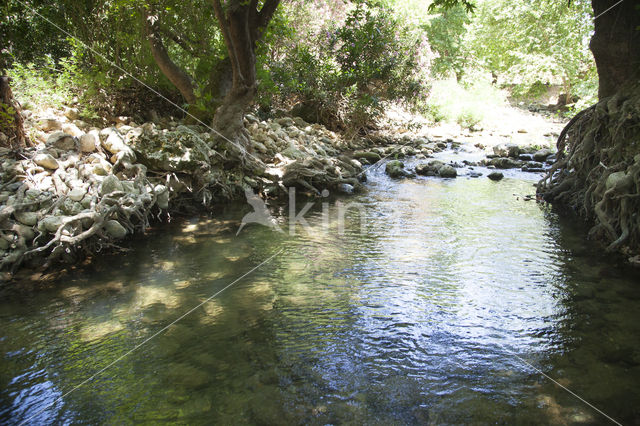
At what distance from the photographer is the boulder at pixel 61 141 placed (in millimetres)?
6897

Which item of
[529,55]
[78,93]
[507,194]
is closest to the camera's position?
[78,93]

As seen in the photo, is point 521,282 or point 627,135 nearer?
point 521,282

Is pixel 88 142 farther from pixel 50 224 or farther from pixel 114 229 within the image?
pixel 50 224

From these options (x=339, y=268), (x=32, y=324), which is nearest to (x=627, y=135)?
(x=339, y=268)

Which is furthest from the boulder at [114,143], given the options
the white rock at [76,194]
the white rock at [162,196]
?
the white rock at [76,194]

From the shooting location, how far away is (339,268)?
5465mm

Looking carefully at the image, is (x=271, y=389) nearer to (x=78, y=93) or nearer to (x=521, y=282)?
(x=521, y=282)

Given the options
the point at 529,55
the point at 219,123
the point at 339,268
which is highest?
the point at 529,55

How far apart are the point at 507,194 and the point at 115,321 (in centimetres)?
869

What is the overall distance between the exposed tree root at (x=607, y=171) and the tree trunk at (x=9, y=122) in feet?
29.2

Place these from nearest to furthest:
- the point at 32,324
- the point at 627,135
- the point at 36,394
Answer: the point at 36,394
the point at 32,324
the point at 627,135

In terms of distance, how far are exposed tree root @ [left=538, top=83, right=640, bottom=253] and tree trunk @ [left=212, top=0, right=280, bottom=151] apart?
6.61 meters

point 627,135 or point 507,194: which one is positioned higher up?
point 627,135

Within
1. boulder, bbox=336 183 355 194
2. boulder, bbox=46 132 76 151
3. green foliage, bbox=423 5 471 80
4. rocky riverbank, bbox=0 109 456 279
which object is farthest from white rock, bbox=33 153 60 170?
green foliage, bbox=423 5 471 80
